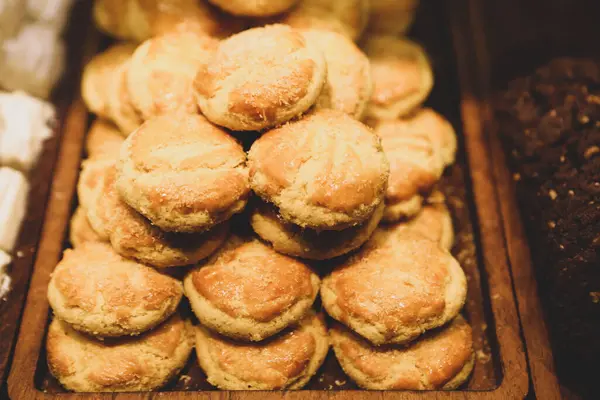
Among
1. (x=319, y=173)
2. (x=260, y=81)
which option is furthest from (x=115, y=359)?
(x=260, y=81)

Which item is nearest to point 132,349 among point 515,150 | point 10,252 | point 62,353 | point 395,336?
point 62,353

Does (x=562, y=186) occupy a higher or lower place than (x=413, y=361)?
higher

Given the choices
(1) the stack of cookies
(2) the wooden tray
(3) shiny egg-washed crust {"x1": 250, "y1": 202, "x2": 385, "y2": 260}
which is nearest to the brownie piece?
(2) the wooden tray

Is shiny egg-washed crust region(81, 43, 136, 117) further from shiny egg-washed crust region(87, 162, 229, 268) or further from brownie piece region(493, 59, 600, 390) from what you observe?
brownie piece region(493, 59, 600, 390)

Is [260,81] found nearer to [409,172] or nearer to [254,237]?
[254,237]

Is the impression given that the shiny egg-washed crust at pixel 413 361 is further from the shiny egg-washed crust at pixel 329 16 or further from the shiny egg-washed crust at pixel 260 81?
the shiny egg-washed crust at pixel 329 16

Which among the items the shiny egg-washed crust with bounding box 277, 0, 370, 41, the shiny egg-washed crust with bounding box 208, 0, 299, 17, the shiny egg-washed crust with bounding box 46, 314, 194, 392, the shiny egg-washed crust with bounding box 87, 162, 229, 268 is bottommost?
the shiny egg-washed crust with bounding box 46, 314, 194, 392
